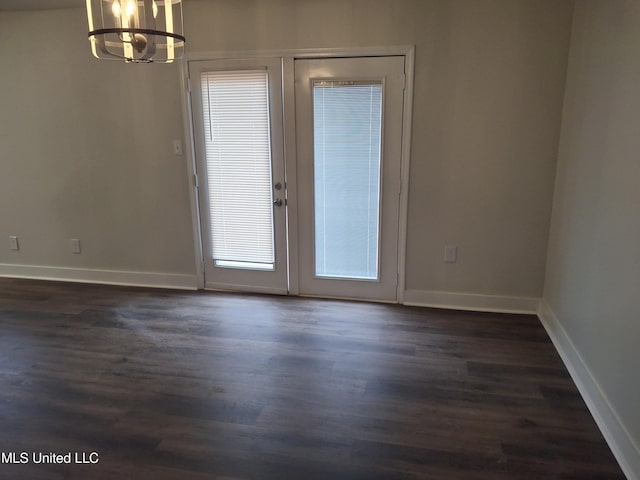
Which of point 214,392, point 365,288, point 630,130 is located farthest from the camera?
point 365,288

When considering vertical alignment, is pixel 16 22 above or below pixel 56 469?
above

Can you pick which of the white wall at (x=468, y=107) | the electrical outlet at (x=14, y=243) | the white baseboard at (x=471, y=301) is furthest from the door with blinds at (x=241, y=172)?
the electrical outlet at (x=14, y=243)

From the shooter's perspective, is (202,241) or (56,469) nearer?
(56,469)

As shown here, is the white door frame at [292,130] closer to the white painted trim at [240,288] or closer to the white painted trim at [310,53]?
the white painted trim at [310,53]

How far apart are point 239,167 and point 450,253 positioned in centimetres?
186

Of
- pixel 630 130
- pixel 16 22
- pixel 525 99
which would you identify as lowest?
pixel 630 130

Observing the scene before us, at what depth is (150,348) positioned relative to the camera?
2.90m

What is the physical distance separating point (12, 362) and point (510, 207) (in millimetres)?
3547

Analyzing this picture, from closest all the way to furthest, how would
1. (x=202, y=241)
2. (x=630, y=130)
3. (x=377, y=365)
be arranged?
(x=630, y=130)
(x=377, y=365)
(x=202, y=241)

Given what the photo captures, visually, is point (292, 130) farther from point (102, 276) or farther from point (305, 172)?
point (102, 276)

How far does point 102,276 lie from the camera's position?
13.6 feet

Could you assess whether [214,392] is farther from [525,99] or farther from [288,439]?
[525,99]

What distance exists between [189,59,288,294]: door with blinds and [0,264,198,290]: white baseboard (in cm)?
28

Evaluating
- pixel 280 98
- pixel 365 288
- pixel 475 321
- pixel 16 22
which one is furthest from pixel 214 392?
pixel 16 22
